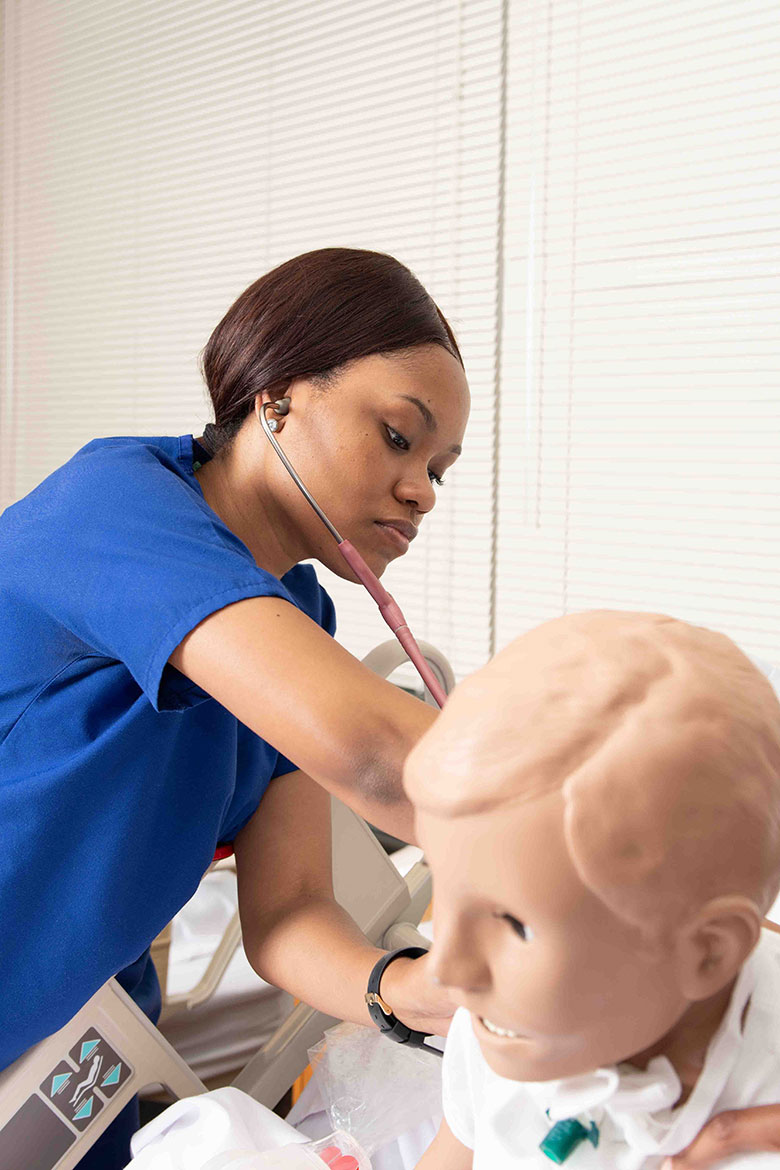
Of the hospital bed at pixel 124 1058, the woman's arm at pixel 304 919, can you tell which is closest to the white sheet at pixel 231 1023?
the hospital bed at pixel 124 1058

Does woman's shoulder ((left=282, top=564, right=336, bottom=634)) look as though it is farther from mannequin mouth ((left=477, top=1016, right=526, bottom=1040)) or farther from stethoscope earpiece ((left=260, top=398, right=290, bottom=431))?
mannequin mouth ((left=477, top=1016, right=526, bottom=1040))

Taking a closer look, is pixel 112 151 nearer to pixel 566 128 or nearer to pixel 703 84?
pixel 566 128

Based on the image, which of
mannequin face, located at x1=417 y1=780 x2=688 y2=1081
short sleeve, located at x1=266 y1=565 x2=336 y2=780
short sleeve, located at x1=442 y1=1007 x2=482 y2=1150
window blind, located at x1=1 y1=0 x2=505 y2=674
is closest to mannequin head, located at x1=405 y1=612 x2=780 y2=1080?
mannequin face, located at x1=417 y1=780 x2=688 y2=1081

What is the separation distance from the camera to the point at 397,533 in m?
0.99

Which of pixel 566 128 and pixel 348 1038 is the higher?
pixel 566 128

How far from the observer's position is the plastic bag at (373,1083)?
94 centimetres

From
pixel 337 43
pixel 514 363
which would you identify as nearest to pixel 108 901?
pixel 514 363

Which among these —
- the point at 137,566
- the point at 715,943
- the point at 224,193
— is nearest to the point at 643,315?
the point at 224,193

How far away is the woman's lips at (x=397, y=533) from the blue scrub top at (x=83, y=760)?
19cm

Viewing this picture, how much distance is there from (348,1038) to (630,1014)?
0.70 meters

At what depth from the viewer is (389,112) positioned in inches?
88.4

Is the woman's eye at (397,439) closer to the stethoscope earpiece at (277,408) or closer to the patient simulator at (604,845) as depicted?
the stethoscope earpiece at (277,408)

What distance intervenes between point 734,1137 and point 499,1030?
12 cm

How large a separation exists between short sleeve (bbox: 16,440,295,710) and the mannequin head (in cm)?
32
